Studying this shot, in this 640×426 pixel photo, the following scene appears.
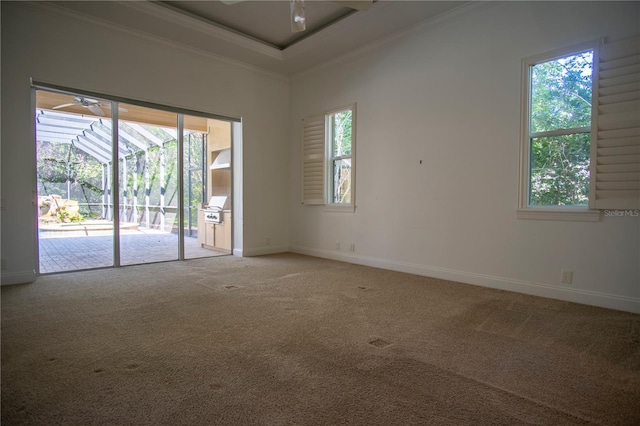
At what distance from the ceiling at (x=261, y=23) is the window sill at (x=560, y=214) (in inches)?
94.8

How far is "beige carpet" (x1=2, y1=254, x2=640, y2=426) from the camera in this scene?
1541mm

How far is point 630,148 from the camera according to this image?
2.81 m

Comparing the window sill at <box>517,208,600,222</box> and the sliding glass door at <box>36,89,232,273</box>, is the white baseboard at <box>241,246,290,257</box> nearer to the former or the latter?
the sliding glass door at <box>36,89,232,273</box>

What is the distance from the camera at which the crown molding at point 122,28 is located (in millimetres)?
3746

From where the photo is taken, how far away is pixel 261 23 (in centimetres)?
454

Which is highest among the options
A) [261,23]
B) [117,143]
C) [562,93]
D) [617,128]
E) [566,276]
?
[261,23]

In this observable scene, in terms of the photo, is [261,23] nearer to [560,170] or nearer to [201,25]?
[201,25]

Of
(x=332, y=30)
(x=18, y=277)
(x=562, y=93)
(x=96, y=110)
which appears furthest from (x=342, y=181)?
(x=18, y=277)

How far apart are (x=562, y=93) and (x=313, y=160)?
3.44m

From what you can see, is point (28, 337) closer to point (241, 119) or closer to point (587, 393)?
point (587, 393)

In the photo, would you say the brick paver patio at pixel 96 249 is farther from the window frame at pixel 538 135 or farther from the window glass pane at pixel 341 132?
the window frame at pixel 538 135

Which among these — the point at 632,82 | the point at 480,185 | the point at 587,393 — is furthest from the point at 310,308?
the point at 632,82

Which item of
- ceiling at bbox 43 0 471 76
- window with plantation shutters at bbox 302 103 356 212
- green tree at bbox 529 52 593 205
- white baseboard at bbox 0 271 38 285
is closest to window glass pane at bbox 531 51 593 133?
green tree at bbox 529 52 593 205

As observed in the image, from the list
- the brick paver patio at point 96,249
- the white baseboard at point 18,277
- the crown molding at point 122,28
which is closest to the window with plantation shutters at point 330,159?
the crown molding at point 122,28
